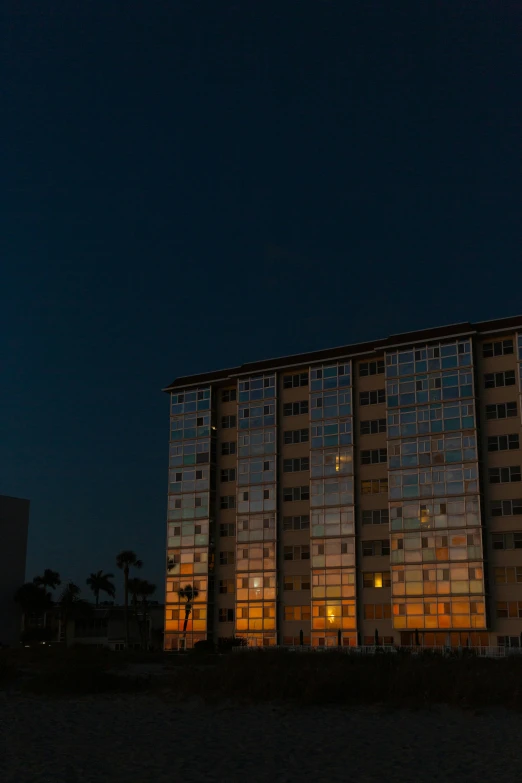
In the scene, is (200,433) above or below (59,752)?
above

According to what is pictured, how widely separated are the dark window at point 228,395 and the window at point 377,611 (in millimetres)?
27062

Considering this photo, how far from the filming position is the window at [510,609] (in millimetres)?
75500

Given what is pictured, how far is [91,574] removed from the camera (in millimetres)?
127312

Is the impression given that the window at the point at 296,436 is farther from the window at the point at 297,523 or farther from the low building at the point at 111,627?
the low building at the point at 111,627

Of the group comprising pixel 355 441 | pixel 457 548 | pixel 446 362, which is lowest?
pixel 457 548

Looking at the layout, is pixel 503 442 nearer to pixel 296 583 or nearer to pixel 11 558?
pixel 296 583

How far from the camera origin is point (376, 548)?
83875 mm

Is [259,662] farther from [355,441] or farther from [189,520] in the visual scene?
[189,520]

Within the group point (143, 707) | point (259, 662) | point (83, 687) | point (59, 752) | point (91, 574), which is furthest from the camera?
point (91, 574)

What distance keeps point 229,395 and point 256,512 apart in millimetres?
14073

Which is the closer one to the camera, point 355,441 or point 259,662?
point 259,662

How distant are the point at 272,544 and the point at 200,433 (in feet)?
48.7

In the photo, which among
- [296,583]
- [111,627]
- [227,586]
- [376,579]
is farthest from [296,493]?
[111,627]

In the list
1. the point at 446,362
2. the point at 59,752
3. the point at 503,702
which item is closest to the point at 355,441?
the point at 446,362
